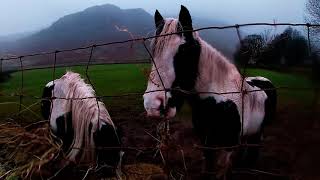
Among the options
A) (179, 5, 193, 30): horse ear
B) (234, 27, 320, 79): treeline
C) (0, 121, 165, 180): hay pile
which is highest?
(179, 5, 193, 30): horse ear

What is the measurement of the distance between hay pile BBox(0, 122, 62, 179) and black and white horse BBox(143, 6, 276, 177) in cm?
132

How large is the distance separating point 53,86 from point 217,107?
8.50ft

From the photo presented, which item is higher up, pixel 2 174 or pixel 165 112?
pixel 165 112

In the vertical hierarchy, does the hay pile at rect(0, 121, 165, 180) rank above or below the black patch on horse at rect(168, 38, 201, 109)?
below

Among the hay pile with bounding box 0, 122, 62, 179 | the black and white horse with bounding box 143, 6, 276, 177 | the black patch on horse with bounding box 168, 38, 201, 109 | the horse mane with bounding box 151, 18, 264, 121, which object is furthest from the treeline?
the hay pile with bounding box 0, 122, 62, 179

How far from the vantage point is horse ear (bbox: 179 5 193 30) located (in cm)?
390

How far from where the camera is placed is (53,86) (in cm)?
603

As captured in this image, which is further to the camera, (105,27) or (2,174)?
(105,27)

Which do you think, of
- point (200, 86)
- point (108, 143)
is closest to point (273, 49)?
point (200, 86)

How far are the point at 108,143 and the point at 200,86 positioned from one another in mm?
1270

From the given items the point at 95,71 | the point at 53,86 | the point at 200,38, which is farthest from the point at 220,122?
the point at 95,71

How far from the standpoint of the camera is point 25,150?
464 centimetres

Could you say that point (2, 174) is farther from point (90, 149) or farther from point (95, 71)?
point (95, 71)

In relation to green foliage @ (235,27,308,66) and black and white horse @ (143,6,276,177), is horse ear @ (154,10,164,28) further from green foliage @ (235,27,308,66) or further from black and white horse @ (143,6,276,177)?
green foliage @ (235,27,308,66)
